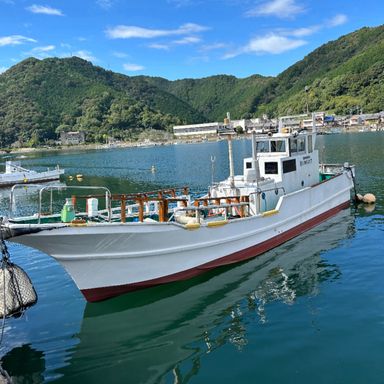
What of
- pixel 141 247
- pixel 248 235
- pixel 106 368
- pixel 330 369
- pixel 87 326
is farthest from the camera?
pixel 248 235

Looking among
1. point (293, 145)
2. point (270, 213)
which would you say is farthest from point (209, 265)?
point (293, 145)

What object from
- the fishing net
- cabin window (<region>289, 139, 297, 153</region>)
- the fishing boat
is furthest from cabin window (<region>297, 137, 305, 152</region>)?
the fishing net

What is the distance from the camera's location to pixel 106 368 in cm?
812

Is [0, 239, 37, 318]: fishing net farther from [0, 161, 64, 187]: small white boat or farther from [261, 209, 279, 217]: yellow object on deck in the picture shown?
[0, 161, 64, 187]: small white boat

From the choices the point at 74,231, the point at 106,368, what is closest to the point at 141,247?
the point at 74,231

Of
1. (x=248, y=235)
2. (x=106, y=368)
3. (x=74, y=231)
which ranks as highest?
(x=74, y=231)

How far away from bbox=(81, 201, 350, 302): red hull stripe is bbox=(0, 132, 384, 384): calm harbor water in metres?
0.25

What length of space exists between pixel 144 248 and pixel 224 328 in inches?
124

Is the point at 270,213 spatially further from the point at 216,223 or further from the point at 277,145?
the point at 277,145

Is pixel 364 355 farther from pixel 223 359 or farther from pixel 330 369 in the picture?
pixel 223 359

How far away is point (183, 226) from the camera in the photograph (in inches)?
455

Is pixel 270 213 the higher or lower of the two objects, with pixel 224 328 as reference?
higher

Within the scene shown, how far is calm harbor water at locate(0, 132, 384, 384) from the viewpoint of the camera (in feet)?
25.7

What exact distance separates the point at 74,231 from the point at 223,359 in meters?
4.65
